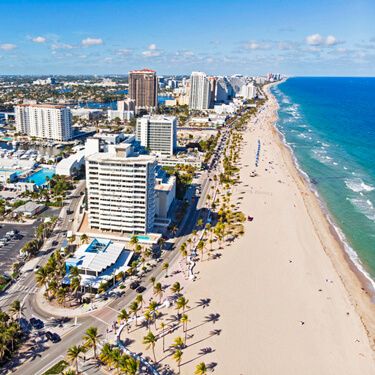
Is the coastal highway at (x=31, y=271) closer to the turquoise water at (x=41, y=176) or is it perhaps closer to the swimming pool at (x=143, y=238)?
the swimming pool at (x=143, y=238)

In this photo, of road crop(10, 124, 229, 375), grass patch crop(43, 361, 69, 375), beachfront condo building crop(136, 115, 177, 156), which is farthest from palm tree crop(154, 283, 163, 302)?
beachfront condo building crop(136, 115, 177, 156)

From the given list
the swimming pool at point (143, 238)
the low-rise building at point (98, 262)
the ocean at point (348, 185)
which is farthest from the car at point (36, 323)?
the ocean at point (348, 185)

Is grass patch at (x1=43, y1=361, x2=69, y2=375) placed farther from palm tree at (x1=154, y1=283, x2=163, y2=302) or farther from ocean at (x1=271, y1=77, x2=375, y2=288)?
ocean at (x1=271, y1=77, x2=375, y2=288)

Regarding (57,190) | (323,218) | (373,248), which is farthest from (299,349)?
(57,190)

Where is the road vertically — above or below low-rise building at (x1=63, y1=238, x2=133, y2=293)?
below

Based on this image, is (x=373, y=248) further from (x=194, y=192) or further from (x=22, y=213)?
(x=22, y=213)

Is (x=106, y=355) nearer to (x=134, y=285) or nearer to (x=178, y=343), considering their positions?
(x=178, y=343)

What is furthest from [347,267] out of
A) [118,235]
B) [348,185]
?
[348,185]
